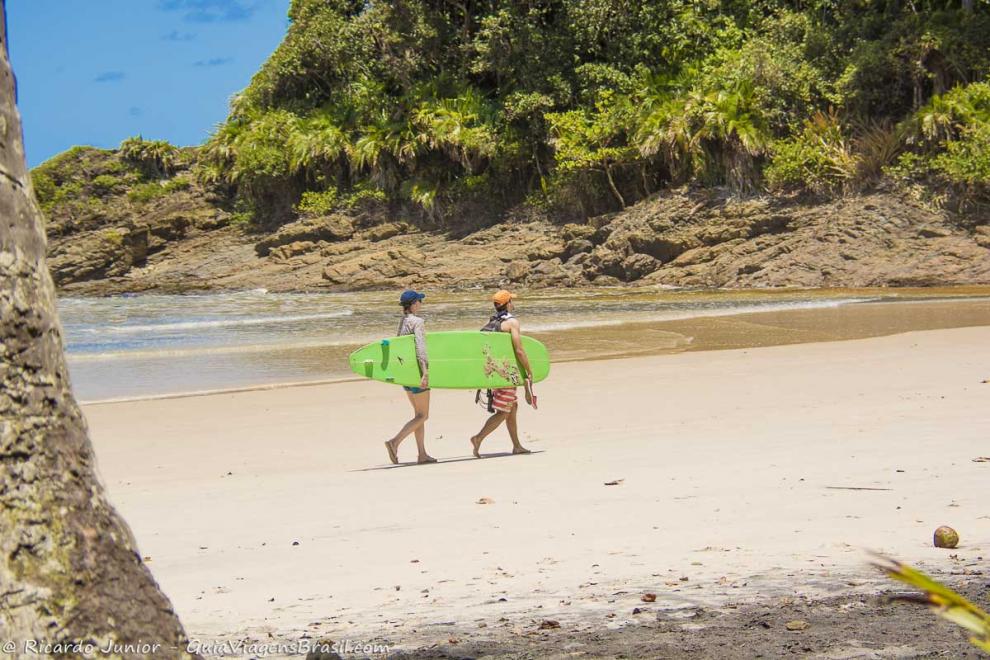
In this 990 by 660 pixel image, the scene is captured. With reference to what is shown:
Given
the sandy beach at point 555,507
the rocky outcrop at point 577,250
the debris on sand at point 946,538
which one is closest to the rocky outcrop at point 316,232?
the rocky outcrop at point 577,250

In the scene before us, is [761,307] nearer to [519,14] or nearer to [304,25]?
[519,14]

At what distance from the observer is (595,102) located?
3156 centimetres

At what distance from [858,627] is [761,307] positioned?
18.0m

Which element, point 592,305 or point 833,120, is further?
point 833,120

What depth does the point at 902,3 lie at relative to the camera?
27.9 m

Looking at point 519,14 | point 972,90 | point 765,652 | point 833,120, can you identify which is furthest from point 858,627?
point 519,14

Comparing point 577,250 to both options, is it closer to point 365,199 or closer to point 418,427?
point 365,199

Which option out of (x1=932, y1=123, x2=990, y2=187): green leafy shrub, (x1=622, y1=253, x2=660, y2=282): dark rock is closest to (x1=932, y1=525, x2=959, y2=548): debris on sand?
(x1=932, y1=123, x2=990, y2=187): green leafy shrub

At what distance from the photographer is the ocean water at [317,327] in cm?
1510

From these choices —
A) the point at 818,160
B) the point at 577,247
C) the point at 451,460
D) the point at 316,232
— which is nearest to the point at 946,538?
the point at 451,460

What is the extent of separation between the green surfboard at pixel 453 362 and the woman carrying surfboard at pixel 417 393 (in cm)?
10

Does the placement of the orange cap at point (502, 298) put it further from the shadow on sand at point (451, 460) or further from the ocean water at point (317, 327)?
the ocean water at point (317, 327)

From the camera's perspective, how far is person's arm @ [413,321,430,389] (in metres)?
8.25

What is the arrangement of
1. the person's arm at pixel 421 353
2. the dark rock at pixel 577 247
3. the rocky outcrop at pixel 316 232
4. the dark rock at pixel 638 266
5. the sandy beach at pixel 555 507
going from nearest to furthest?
the sandy beach at pixel 555 507 < the person's arm at pixel 421 353 < the dark rock at pixel 638 266 < the dark rock at pixel 577 247 < the rocky outcrop at pixel 316 232
